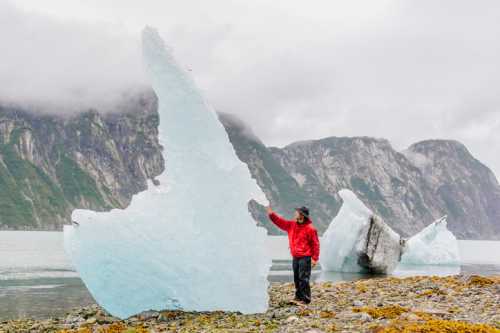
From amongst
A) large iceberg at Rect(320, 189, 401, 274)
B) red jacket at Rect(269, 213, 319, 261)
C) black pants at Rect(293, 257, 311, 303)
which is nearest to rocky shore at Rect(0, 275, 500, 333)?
black pants at Rect(293, 257, 311, 303)

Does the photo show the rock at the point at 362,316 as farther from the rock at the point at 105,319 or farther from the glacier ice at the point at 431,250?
the glacier ice at the point at 431,250

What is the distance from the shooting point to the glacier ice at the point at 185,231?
12664 mm

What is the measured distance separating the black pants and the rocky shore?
1.05 feet

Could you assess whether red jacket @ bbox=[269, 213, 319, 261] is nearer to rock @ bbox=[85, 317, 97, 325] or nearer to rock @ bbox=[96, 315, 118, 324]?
rock @ bbox=[96, 315, 118, 324]

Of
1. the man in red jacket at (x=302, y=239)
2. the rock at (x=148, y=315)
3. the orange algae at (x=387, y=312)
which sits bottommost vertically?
the rock at (x=148, y=315)

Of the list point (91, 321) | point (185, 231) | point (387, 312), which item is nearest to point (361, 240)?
point (185, 231)

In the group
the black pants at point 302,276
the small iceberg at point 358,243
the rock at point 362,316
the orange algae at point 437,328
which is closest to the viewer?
the orange algae at point 437,328

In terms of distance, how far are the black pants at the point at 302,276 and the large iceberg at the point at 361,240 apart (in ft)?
81.6

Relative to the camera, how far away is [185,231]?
12914 millimetres

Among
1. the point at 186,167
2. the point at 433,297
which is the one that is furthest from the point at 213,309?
the point at 433,297

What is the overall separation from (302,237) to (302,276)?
3.45 feet

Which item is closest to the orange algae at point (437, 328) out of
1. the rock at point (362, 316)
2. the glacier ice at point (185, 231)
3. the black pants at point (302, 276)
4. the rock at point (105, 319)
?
the rock at point (362, 316)

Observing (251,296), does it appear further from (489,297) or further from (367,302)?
(489,297)

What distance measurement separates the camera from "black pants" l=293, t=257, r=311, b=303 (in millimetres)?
13258
